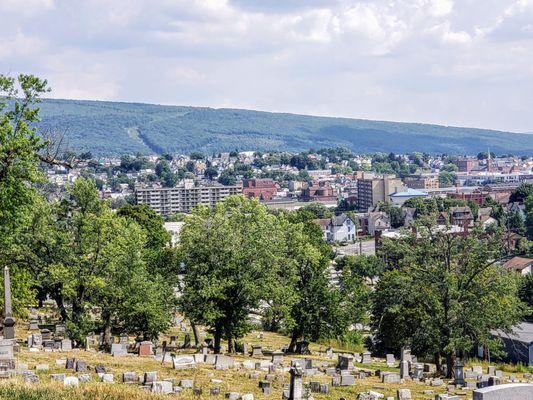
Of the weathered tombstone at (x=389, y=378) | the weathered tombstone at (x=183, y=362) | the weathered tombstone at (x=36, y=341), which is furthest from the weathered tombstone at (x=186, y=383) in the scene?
the weathered tombstone at (x=36, y=341)

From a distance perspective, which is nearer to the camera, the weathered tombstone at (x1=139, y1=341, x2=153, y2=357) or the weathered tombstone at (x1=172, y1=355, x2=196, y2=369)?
the weathered tombstone at (x1=172, y1=355, x2=196, y2=369)

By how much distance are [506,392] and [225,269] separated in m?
21.0

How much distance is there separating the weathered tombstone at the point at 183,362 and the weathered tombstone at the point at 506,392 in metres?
12.6

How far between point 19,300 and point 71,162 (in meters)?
10.8

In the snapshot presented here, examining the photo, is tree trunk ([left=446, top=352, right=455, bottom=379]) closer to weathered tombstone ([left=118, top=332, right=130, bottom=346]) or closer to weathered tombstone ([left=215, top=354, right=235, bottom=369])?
weathered tombstone ([left=215, top=354, right=235, bottom=369])

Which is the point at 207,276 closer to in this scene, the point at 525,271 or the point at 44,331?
the point at 44,331

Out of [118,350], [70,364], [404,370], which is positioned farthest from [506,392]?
[118,350]

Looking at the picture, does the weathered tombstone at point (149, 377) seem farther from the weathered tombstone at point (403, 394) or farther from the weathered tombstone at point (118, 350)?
the weathered tombstone at point (403, 394)

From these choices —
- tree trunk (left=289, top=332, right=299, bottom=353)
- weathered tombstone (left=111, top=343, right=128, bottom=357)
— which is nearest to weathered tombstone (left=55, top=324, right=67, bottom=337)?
weathered tombstone (left=111, top=343, right=128, bottom=357)

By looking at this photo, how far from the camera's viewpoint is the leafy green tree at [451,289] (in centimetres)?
3691

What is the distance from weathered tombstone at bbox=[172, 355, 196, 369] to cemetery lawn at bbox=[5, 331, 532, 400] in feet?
0.83

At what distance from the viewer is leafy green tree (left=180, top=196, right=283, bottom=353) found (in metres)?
39.5

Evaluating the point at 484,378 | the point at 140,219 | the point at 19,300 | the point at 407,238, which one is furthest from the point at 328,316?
the point at 140,219

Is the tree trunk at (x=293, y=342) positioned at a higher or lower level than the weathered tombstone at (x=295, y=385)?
lower
